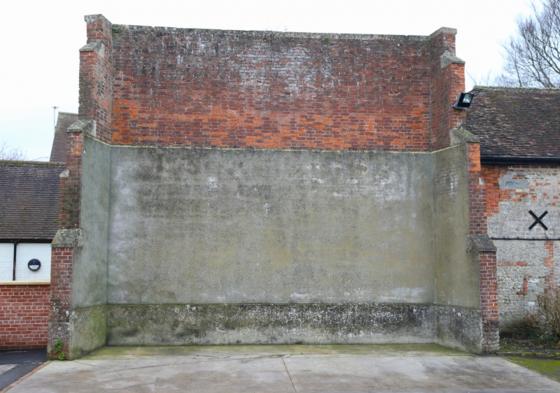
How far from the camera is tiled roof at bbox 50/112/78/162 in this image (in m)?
31.4

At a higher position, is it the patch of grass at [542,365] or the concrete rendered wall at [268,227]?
the concrete rendered wall at [268,227]

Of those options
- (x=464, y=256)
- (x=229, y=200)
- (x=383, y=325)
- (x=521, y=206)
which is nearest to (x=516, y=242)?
(x=521, y=206)

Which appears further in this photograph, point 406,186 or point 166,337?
point 406,186

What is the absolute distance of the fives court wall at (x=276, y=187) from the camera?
1259 centimetres

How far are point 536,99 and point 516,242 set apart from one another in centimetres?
459

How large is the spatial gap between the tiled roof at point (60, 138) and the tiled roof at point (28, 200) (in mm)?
9775

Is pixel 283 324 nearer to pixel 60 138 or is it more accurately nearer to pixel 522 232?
pixel 522 232

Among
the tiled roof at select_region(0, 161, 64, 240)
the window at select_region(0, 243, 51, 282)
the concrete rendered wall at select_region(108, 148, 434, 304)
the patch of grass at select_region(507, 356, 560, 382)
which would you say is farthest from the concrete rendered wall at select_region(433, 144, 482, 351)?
the window at select_region(0, 243, 51, 282)

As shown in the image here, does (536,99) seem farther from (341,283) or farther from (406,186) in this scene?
(341,283)

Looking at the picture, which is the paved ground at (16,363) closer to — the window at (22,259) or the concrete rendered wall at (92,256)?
the concrete rendered wall at (92,256)

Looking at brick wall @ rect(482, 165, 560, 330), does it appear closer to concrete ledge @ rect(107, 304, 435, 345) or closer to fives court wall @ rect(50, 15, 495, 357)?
fives court wall @ rect(50, 15, 495, 357)

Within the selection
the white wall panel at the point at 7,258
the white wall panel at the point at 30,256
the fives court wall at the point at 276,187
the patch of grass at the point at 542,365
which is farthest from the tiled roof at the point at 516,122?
the white wall panel at the point at 7,258

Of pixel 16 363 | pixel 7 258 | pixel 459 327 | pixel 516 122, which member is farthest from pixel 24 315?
pixel 516 122

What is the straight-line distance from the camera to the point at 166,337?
41.0 ft
